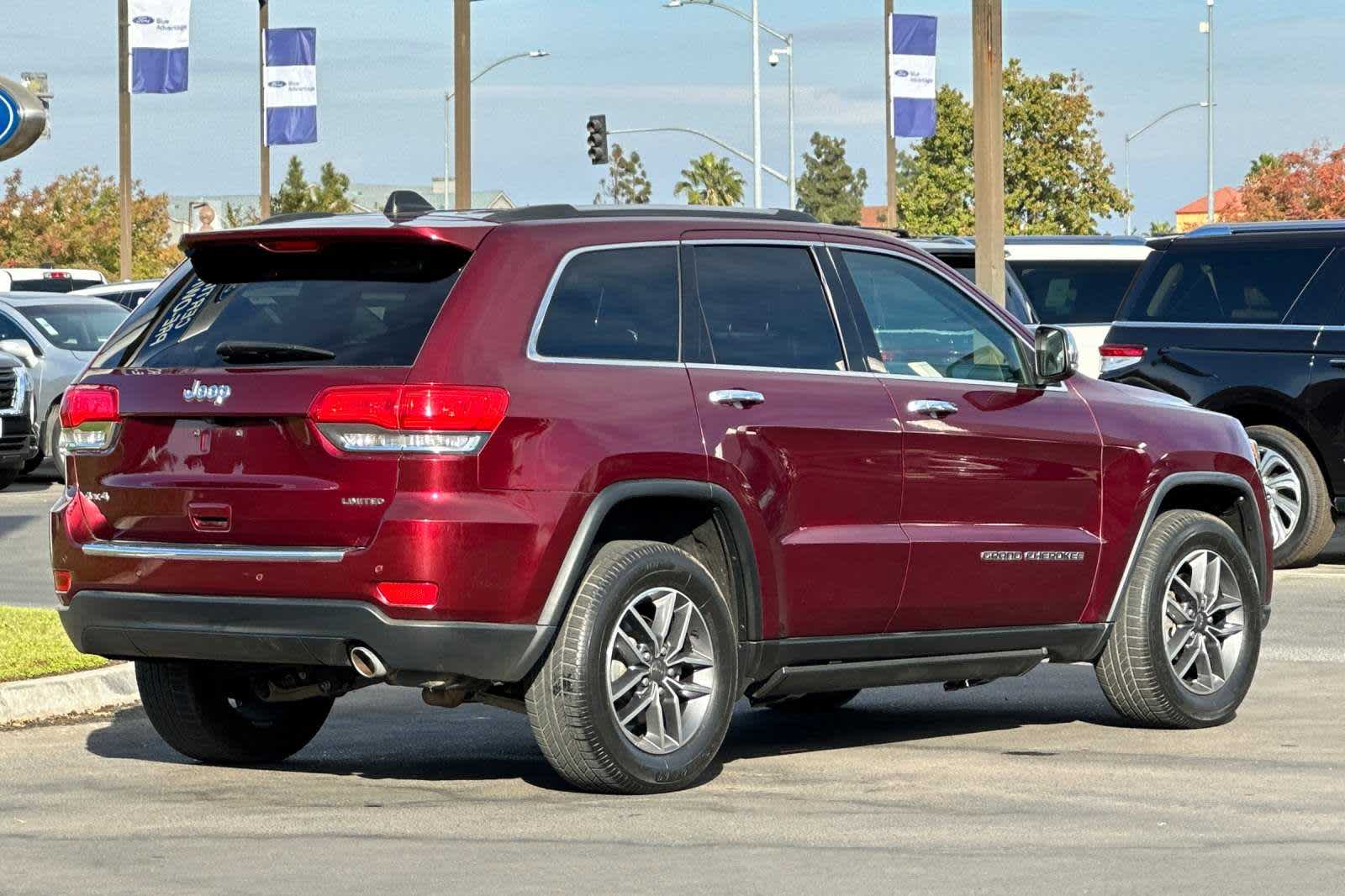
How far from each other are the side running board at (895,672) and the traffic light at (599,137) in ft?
128

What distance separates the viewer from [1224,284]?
14.7m

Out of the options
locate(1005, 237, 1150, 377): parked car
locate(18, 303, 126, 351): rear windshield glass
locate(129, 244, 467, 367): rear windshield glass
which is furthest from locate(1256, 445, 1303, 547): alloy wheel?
locate(18, 303, 126, 351): rear windshield glass

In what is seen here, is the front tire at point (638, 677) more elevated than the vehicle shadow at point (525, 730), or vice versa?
the front tire at point (638, 677)

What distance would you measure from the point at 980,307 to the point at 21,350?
16.8 meters

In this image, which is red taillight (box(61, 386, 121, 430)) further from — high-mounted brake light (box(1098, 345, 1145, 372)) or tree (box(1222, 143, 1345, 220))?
tree (box(1222, 143, 1345, 220))

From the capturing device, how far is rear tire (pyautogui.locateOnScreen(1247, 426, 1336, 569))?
1441 centimetres

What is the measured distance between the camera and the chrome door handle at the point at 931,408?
798cm

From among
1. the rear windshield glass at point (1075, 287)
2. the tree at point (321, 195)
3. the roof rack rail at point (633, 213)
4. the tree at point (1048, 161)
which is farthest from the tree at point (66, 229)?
the roof rack rail at point (633, 213)

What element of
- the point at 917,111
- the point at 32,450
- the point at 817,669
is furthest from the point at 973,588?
the point at 917,111

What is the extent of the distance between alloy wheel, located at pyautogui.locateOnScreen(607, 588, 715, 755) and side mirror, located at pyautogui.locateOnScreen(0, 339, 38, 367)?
17.3 metres

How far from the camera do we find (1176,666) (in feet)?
29.2

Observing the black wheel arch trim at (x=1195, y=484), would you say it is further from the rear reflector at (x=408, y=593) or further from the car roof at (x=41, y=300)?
the car roof at (x=41, y=300)

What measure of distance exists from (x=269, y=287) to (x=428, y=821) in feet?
5.70

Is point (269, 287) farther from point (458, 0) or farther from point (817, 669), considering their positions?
point (458, 0)
